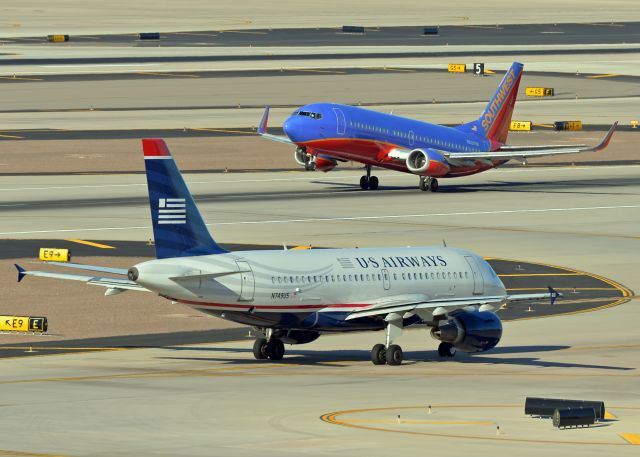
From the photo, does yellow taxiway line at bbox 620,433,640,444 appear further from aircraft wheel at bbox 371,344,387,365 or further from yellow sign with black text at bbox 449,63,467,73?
yellow sign with black text at bbox 449,63,467,73

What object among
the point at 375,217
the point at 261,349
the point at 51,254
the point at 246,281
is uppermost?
the point at 375,217

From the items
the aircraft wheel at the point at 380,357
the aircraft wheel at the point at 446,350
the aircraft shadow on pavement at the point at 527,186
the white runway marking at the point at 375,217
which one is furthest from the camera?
the aircraft shadow on pavement at the point at 527,186

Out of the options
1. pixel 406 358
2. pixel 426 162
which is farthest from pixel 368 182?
pixel 406 358

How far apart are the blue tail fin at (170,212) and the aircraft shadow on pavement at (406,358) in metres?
5.17

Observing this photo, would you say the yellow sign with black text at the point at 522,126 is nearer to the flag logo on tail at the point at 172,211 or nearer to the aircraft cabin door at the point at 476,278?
the aircraft cabin door at the point at 476,278

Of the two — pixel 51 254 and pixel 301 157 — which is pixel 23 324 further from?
pixel 301 157

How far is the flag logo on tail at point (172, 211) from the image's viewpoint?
184ft

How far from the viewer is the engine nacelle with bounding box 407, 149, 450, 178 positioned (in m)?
113

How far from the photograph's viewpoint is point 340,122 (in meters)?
111

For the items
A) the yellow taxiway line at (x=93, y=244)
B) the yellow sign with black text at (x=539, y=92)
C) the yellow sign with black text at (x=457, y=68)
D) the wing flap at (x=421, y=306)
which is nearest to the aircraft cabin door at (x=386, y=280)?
the wing flap at (x=421, y=306)

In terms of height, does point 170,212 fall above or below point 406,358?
above

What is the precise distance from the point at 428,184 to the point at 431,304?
2285 inches

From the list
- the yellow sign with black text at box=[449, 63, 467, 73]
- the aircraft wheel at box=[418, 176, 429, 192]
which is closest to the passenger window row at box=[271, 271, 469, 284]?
the aircraft wheel at box=[418, 176, 429, 192]

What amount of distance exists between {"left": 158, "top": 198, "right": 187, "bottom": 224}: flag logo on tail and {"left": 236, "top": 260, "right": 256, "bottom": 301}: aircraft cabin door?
2.32 metres
